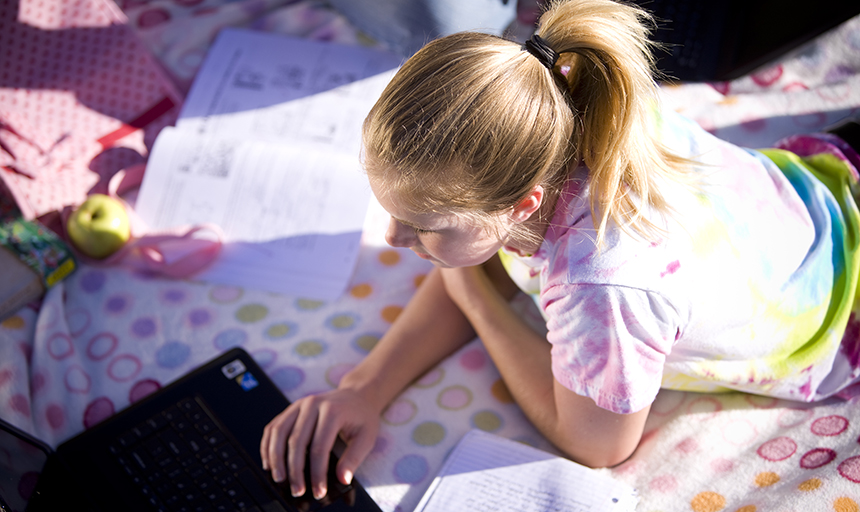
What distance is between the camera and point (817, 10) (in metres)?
1.02

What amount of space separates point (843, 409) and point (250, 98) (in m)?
1.01

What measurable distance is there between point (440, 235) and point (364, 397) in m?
0.27

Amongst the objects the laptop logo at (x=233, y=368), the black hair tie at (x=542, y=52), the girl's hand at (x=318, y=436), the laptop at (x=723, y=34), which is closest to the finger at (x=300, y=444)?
the girl's hand at (x=318, y=436)

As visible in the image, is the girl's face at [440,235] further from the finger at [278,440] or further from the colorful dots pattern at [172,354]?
the colorful dots pattern at [172,354]

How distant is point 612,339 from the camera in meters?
0.58

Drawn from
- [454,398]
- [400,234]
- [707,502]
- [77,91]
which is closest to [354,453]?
[454,398]

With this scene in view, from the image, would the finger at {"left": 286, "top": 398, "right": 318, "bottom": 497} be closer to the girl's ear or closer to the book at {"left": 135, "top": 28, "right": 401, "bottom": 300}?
the book at {"left": 135, "top": 28, "right": 401, "bottom": 300}

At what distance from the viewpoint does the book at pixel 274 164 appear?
3.15 ft

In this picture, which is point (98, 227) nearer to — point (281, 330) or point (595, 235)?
point (281, 330)

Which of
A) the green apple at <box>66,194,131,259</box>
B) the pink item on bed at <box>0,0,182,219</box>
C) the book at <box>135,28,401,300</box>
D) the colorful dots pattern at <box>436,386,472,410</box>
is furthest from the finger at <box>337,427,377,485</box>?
the pink item on bed at <box>0,0,182,219</box>

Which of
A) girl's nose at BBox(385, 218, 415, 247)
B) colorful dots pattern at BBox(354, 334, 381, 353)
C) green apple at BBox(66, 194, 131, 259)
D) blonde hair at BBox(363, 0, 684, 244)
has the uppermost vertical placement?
blonde hair at BBox(363, 0, 684, 244)

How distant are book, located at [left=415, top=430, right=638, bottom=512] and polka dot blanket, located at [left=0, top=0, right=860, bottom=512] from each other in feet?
0.11

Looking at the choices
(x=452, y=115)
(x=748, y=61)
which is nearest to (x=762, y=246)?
(x=452, y=115)

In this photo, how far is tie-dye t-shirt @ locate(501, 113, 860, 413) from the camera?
589 millimetres
